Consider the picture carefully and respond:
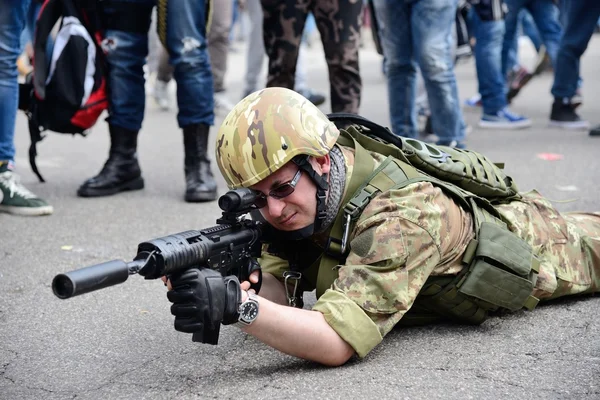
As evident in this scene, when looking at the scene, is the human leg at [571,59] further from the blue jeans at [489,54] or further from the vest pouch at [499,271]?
the vest pouch at [499,271]

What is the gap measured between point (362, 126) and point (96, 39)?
83.9 inches

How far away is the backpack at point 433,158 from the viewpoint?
2.80 metres

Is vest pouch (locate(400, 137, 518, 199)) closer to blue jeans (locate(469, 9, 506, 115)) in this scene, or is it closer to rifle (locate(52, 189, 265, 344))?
rifle (locate(52, 189, 265, 344))

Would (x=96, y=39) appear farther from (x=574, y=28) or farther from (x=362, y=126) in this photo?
(x=574, y=28)

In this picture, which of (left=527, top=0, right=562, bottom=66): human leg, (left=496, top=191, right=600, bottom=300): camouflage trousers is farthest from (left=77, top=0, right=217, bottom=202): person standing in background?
(left=527, top=0, right=562, bottom=66): human leg

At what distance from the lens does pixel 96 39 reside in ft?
15.2

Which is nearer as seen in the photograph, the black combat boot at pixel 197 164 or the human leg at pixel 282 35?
the black combat boot at pixel 197 164


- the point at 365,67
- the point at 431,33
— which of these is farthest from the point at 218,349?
the point at 365,67

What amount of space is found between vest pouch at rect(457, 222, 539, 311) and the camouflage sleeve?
0.21 metres

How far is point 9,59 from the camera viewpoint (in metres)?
4.24

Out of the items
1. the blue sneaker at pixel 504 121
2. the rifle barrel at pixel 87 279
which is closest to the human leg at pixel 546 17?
the blue sneaker at pixel 504 121

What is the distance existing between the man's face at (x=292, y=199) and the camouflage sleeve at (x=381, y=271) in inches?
6.4

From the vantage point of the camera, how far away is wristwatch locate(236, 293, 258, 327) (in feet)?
7.51

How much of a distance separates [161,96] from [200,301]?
6350mm
